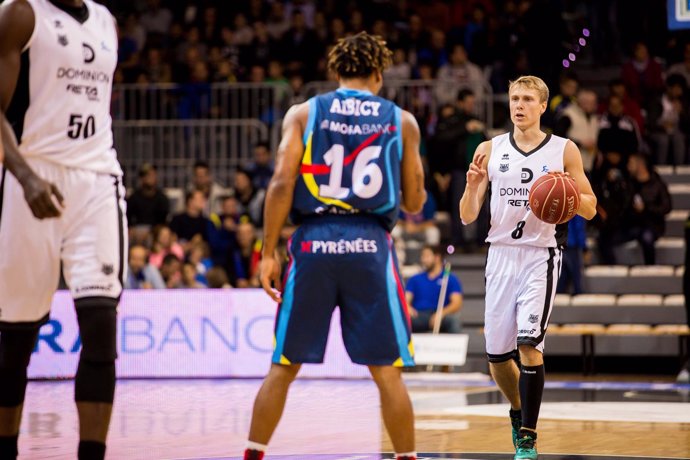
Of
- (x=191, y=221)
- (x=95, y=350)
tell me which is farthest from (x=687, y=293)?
(x=95, y=350)

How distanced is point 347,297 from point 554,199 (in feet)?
6.61

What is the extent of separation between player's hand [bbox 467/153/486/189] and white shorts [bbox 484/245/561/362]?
440 millimetres

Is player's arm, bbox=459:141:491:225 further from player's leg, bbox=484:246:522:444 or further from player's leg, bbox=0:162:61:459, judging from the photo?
player's leg, bbox=0:162:61:459

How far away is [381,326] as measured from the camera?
5746 millimetres

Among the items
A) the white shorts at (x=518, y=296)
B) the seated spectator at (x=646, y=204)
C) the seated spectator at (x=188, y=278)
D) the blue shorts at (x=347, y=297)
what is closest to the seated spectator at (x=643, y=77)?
the seated spectator at (x=646, y=204)

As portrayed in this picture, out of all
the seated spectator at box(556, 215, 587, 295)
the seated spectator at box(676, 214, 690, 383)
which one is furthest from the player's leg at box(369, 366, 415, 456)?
the seated spectator at box(556, 215, 587, 295)

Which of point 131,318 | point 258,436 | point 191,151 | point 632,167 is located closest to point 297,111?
point 258,436

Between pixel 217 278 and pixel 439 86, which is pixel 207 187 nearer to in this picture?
pixel 217 278

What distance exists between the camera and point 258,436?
19.1 feet

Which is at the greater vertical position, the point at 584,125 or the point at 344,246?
the point at 584,125

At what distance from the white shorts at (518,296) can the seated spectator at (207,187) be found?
10425 millimetres

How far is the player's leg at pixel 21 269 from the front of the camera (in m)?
5.11

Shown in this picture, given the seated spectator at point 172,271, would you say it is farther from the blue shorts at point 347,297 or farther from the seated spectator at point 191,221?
the blue shorts at point 347,297

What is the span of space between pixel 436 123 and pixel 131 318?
18.3 feet
